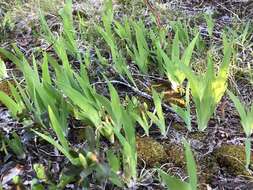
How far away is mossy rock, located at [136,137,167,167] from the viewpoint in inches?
49.3

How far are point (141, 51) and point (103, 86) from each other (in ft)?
0.63

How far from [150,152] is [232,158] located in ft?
0.78

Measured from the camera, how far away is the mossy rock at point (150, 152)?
1.25m

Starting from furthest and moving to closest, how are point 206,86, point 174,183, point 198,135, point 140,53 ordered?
1. point 140,53
2. point 198,135
3. point 206,86
4. point 174,183

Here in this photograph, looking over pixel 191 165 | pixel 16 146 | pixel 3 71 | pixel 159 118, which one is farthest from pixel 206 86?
pixel 3 71

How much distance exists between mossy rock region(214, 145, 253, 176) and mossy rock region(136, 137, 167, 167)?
0.16 metres

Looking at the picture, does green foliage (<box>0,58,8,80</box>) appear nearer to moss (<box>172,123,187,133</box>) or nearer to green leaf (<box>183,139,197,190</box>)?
moss (<box>172,123,187,133</box>)

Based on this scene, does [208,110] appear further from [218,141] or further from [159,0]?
[159,0]

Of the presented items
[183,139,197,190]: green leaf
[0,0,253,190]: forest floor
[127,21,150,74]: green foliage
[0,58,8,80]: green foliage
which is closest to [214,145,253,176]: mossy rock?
[0,0,253,190]: forest floor

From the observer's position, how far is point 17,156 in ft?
4.21

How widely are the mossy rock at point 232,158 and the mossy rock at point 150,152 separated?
16 centimetres

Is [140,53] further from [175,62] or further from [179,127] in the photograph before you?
[179,127]

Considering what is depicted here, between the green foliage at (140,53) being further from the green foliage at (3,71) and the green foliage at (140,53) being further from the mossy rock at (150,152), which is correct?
the green foliage at (3,71)

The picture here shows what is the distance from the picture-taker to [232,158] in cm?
124
